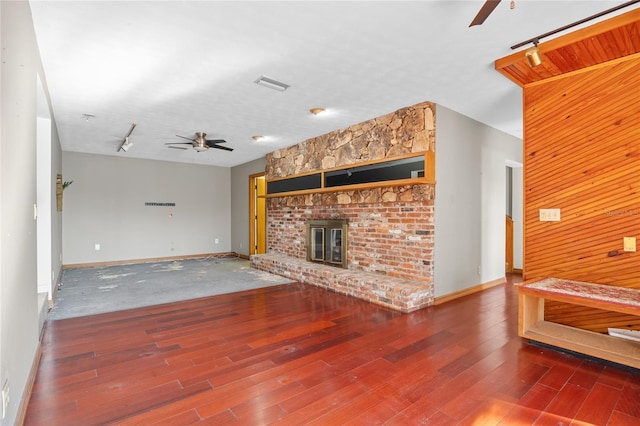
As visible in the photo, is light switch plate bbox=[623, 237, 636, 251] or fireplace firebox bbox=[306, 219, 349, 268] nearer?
light switch plate bbox=[623, 237, 636, 251]

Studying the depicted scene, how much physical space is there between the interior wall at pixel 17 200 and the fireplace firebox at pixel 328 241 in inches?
148

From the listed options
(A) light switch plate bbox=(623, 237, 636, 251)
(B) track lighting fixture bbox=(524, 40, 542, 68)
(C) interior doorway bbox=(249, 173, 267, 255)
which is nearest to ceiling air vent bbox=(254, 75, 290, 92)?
(B) track lighting fixture bbox=(524, 40, 542, 68)

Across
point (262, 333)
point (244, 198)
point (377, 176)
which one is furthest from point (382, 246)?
point (244, 198)

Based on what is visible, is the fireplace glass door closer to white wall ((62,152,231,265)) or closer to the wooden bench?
the wooden bench

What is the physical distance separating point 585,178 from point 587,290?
1.01 m

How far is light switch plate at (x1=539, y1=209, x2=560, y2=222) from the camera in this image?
10.1 ft

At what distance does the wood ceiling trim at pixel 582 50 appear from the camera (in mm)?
2371

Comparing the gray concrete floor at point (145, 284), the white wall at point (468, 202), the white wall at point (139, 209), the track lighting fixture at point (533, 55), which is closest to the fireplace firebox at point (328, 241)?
the gray concrete floor at point (145, 284)

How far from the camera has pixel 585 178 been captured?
9.52 feet

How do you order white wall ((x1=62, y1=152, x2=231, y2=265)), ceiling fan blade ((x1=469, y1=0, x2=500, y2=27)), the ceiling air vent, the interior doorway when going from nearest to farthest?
1. ceiling fan blade ((x1=469, y1=0, x2=500, y2=27))
2. the ceiling air vent
3. white wall ((x1=62, y1=152, x2=231, y2=265))
4. the interior doorway

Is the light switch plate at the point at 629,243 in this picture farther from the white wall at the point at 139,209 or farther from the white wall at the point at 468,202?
the white wall at the point at 139,209

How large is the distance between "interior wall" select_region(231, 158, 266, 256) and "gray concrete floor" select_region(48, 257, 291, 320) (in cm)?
115

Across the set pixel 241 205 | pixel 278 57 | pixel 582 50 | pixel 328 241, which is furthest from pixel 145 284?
pixel 582 50

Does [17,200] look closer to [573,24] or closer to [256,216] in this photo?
[573,24]
